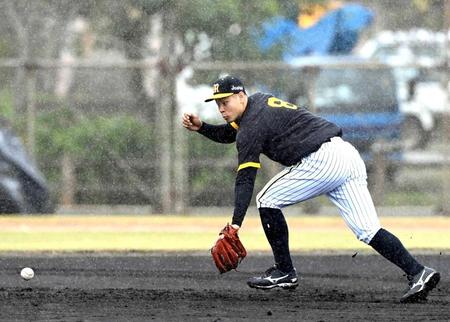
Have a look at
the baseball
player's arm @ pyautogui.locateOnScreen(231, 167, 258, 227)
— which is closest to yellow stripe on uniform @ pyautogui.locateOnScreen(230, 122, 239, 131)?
player's arm @ pyautogui.locateOnScreen(231, 167, 258, 227)

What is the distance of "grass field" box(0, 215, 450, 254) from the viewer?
14586mm

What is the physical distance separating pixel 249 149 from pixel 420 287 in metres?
1.51

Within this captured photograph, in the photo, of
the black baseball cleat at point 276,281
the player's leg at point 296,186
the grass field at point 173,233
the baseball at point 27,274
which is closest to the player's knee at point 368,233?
the player's leg at point 296,186

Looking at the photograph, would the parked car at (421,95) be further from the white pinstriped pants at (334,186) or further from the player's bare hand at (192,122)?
the white pinstriped pants at (334,186)

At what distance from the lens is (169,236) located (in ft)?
53.5

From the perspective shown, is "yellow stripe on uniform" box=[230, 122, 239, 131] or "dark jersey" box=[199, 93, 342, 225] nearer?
"dark jersey" box=[199, 93, 342, 225]

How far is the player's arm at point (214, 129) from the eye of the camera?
34.0ft

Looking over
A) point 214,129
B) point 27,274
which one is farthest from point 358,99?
point 27,274

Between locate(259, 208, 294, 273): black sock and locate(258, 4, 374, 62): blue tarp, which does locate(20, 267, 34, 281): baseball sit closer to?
locate(259, 208, 294, 273): black sock

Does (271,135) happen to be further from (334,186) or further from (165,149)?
(165,149)

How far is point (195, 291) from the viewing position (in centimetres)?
1020

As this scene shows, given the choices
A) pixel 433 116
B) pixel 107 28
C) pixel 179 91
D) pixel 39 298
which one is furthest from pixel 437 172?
pixel 39 298

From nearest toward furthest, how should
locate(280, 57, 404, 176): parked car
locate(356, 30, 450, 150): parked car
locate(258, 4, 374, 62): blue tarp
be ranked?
locate(280, 57, 404, 176): parked car
locate(356, 30, 450, 150): parked car
locate(258, 4, 374, 62): blue tarp

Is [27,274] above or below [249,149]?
below
